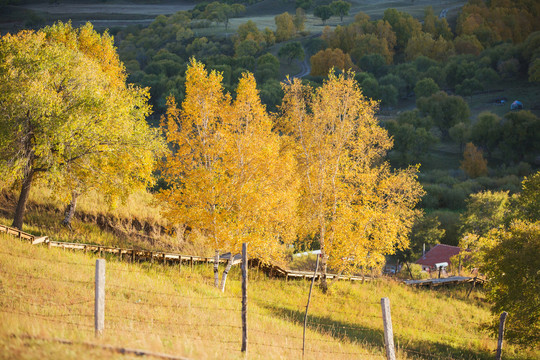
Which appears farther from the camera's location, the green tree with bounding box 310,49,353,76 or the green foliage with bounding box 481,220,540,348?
the green tree with bounding box 310,49,353,76

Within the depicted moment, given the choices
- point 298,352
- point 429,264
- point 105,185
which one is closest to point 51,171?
point 105,185

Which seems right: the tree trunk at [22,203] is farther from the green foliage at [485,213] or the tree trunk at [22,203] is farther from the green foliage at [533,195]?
the green foliage at [485,213]

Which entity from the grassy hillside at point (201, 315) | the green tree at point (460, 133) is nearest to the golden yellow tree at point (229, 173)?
the grassy hillside at point (201, 315)

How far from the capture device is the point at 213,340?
42.9 feet

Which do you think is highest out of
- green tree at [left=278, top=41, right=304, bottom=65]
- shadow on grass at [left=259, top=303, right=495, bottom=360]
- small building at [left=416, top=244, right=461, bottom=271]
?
green tree at [left=278, top=41, right=304, bottom=65]

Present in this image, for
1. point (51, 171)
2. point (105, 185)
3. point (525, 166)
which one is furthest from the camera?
point (525, 166)

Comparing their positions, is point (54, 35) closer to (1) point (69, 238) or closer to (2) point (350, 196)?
(1) point (69, 238)

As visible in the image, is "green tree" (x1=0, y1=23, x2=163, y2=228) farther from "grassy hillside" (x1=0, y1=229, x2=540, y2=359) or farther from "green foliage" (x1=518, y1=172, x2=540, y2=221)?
"green foliage" (x1=518, y1=172, x2=540, y2=221)

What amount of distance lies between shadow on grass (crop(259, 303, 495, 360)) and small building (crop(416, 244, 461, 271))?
3400 centimetres

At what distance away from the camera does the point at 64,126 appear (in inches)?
914

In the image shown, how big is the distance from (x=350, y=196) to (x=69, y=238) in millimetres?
17130

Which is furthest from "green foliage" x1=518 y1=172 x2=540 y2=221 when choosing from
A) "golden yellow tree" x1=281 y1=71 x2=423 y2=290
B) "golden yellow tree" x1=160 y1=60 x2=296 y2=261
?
"golden yellow tree" x1=160 y1=60 x2=296 y2=261

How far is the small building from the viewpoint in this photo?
56209 millimetres

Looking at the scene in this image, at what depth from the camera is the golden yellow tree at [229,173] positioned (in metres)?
23.8
